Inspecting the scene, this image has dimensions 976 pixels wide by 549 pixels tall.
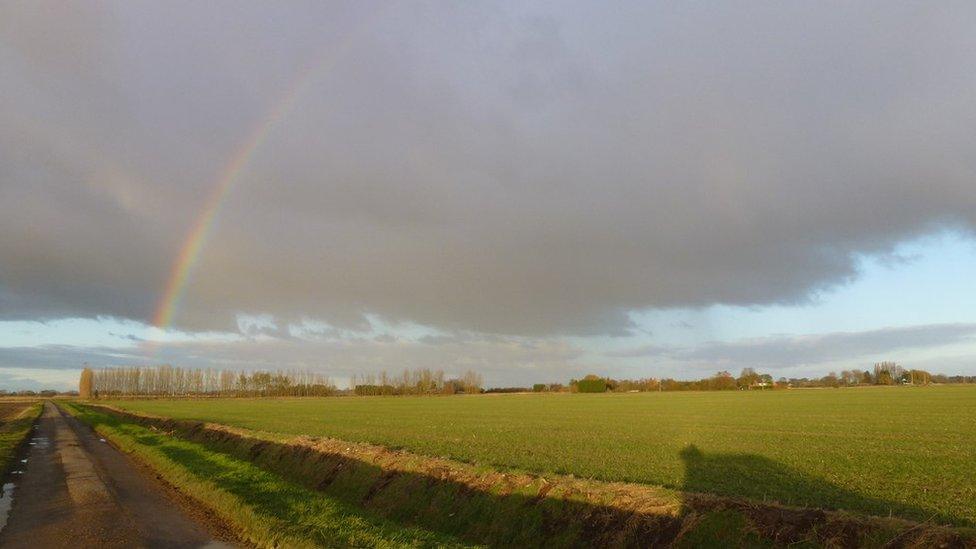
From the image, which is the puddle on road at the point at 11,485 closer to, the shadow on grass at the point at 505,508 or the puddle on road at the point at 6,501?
the puddle on road at the point at 6,501

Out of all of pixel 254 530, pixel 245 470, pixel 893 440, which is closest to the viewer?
pixel 254 530

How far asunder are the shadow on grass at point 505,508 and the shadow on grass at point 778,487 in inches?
1.5

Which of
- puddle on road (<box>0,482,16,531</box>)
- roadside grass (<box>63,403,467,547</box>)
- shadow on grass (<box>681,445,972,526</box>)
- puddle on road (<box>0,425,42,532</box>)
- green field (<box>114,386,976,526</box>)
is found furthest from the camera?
green field (<box>114,386,976,526</box>)

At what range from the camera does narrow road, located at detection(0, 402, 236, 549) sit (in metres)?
12.2

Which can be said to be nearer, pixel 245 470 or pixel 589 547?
pixel 589 547

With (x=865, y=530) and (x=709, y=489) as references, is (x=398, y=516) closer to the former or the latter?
(x=709, y=489)

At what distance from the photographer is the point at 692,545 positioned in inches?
473

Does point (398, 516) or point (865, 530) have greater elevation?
point (865, 530)

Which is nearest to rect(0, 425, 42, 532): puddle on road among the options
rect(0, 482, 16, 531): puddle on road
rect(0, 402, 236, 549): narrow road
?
rect(0, 482, 16, 531): puddle on road

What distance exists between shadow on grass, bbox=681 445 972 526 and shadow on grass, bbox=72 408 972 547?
4 cm

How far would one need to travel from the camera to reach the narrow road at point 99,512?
12.2m

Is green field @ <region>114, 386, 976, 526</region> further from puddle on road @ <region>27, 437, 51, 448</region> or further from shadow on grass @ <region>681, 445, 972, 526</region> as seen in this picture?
puddle on road @ <region>27, 437, 51, 448</region>

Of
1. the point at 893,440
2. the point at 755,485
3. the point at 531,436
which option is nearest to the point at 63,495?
the point at 755,485

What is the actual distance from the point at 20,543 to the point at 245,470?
1018cm
